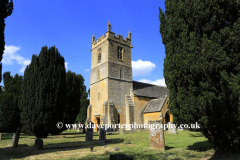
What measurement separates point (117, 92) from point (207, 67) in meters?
18.9

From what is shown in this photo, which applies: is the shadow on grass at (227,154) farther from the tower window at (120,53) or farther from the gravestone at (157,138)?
the tower window at (120,53)

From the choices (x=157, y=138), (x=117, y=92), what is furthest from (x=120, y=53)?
(x=157, y=138)

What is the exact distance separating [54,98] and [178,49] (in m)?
9.37

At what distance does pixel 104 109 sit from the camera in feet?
73.2

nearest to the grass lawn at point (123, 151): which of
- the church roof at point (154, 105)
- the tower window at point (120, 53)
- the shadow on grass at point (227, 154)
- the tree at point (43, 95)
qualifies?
the shadow on grass at point (227, 154)

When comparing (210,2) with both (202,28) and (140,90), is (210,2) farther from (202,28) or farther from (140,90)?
(140,90)

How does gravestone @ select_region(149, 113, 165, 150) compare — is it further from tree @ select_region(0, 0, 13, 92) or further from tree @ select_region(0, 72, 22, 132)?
tree @ select_region(0, 72, 22, 132)

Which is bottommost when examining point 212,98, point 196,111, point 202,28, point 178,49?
point 196,111

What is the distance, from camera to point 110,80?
79.3 feet

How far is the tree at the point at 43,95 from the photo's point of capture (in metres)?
11.5

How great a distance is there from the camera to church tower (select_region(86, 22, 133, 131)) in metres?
23.4

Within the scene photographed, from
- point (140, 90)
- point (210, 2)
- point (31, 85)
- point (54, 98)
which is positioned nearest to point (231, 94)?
point (210, 2)

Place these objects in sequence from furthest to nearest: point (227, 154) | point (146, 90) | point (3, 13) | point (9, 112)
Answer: point (146, 90), point (9, 112), point (3, 13), point (227, 154)

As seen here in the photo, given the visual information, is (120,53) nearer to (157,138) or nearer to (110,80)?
(110,80)
